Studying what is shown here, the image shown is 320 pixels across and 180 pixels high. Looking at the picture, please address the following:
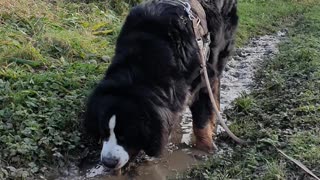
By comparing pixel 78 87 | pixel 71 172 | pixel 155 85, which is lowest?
pixel 71 172

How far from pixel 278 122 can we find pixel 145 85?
142 centimetres

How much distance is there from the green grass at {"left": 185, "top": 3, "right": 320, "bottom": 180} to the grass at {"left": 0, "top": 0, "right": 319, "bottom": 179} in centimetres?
2

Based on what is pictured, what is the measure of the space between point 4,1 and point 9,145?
2854mm

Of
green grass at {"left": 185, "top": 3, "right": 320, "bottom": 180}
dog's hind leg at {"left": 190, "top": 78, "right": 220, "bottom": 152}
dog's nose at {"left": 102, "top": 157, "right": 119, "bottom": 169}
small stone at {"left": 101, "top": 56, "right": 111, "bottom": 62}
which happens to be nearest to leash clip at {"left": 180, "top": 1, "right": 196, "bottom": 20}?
dog's hind leg at {"left": 190, "top": 78, "right": 220, "bottom": 152}

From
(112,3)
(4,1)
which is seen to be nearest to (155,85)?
(4,1)

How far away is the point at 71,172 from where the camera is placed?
3.86 metres

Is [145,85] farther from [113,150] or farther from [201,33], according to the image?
[201,33]

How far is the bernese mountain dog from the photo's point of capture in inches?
132

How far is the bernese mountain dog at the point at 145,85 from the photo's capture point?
11.0ft

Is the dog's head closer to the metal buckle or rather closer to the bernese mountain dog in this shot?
the bernese mountain dog

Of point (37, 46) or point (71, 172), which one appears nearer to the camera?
point (71, 172)

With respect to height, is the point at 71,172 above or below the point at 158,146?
below

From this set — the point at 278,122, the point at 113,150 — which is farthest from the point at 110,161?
the point at 278,122

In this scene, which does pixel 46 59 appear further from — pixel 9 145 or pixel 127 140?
pixel 127 140
